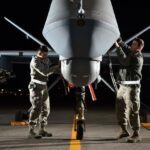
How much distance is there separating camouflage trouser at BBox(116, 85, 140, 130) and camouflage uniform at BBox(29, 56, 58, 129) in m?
1.65

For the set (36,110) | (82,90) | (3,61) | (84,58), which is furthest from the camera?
(3,61)

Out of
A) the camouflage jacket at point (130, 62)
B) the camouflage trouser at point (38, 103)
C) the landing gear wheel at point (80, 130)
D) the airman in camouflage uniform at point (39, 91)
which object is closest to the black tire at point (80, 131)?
the landing gear wheel at point (80, 130)

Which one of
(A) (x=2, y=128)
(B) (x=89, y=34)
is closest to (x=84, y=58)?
(B) (x=89, y=34)

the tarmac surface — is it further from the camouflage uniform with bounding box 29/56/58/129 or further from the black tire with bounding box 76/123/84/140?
the camouflage uniform with bounding box 29/56/58/129

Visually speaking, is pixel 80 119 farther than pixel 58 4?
Yes

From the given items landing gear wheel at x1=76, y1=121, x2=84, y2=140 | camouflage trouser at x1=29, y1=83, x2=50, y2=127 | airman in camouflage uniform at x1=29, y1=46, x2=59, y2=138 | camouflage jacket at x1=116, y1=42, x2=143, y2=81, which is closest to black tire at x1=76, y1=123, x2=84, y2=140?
landing gear wheel at x1=76, y1=121, x2=84, y2=140

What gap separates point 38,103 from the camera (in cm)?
1023

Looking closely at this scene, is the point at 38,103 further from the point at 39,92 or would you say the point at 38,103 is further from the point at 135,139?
the point at 135,139

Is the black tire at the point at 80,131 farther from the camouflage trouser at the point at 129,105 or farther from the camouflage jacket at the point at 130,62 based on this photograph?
the camouflage jacket at the point at 130,62

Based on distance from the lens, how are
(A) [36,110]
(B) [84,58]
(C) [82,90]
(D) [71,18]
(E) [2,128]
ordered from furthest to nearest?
(E) [2,128]
(A) [36,110]
(C) [82,90]
(B) [84,58]
(D) [71,18]

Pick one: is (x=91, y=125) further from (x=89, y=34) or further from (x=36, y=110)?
(x=89, y=34)

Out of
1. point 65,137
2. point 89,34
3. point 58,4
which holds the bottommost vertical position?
point 65,137

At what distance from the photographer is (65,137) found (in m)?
10.1

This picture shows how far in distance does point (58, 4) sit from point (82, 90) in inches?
88.6
